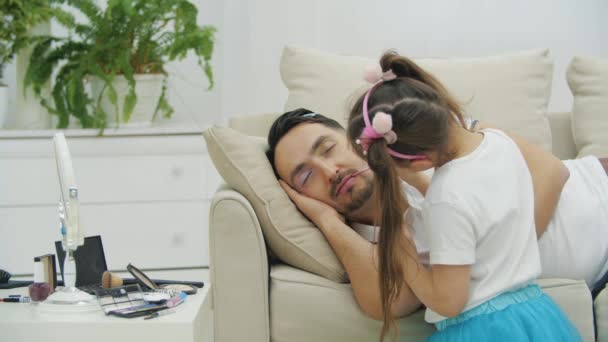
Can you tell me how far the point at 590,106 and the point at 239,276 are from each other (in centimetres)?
122

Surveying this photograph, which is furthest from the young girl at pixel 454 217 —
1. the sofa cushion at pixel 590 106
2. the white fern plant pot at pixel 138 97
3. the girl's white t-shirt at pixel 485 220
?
the white fern plant pot at pixel 138 97

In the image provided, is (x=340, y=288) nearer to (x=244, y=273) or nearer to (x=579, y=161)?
(x=244, y=273)

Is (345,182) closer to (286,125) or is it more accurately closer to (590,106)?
(286,125)

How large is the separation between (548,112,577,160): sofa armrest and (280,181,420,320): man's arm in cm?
97

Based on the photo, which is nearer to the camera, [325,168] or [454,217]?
[454,217]

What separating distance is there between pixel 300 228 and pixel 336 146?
0.71 ft

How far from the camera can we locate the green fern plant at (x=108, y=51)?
116 inches

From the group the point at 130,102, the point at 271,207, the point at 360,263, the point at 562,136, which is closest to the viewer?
the point at 360,263

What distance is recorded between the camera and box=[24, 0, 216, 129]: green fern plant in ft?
9.70

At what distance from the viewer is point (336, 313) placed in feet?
5.55

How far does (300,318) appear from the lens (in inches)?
67.4

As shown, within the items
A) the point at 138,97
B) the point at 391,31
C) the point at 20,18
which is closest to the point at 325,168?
the point at 138,97

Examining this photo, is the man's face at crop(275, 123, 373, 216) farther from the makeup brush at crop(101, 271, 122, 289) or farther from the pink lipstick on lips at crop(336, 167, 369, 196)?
the makeup brush at crop(101, 271, 122, 289)

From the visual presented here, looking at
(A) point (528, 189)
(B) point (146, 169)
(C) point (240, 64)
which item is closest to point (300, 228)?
(A) point (528, 189)
